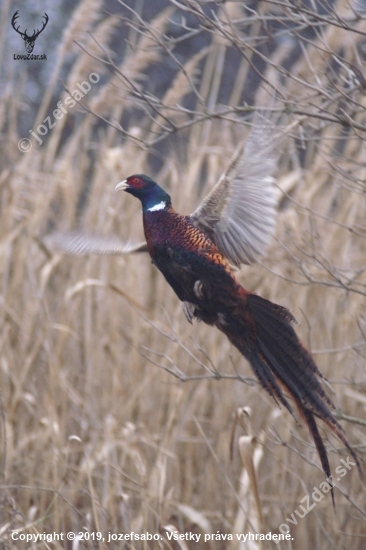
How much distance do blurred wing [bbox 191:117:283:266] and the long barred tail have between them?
0.45 feet

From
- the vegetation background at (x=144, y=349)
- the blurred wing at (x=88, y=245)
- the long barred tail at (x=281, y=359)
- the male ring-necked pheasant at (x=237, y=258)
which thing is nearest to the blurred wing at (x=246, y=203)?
the male ring-necked pheasant at (x=237, y=258)

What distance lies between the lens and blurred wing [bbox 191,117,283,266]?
1.74m

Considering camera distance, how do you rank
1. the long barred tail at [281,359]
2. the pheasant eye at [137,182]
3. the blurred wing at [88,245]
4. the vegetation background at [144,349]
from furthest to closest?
the vegetation background at [144,349] < the blurred wing at [88,245] < the pheasant eye at [137,182] < the long barred tail at [281,359]

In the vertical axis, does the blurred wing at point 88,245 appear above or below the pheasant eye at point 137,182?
below

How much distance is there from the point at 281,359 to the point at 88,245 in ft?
2.06

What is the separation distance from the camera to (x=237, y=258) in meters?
1.86

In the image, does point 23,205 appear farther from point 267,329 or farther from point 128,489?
point 267,329

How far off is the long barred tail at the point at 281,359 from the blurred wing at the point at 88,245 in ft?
1.19

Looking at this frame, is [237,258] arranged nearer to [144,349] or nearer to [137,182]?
[137,182]

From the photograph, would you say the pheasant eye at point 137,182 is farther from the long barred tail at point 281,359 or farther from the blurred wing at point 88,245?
the long barred tail at point 281,359

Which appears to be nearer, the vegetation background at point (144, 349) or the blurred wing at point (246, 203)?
the blurred wing at point (246, 203)

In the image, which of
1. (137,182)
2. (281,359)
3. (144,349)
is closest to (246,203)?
(137,182)

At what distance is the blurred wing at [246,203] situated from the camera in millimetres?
1744

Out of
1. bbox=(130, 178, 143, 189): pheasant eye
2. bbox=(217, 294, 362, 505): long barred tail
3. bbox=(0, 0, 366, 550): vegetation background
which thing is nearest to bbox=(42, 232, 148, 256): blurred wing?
bbox=(130, 178, 143, 189): pheasant eye
